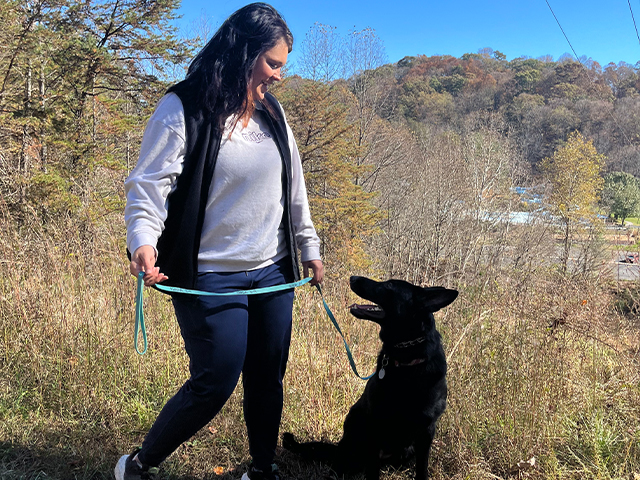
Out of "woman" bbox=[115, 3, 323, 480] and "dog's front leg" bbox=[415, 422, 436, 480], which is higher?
"woman" bbox=[115, 3, 323, 480]

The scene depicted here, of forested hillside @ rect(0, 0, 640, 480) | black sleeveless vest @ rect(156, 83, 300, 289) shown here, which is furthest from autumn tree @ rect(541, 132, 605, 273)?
black sleeveless vest @ rect(156, 83, 300, 289)

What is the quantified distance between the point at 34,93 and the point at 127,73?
1772 mm

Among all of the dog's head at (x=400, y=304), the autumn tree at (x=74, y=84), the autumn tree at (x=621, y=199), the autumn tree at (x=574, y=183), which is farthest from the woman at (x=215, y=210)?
the autumn tree at (x=621, y=199)

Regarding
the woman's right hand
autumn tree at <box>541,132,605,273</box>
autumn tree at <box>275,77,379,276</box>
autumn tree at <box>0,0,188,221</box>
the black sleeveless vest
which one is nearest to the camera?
the woman's right hand

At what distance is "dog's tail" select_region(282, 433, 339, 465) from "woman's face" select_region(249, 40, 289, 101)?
1.57 metres

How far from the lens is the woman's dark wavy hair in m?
1.47

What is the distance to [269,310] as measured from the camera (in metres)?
1.63

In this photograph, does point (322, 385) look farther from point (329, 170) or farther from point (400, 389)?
point (329, 170)

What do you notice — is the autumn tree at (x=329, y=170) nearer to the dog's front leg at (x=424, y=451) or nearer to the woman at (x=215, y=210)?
the dog's front leg at (x=424, y=451)

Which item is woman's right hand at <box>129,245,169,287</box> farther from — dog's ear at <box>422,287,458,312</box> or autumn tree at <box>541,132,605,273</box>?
autumn tree at <box>541,132,605,273</box>

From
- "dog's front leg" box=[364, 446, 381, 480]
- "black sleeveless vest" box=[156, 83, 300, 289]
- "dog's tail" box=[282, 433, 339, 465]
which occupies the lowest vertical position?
"dog's tail" box=[282, 433, 339, 465]

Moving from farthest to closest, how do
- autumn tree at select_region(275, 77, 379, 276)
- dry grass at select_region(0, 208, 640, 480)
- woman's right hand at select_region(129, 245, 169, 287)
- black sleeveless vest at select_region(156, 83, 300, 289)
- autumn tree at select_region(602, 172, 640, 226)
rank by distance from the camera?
autumn tree at select_region(602, 172, 640, 226), autumn tree at select_region(275, 77, 379, 276), dry grass at select_region(0, 208, 640, 480), black sleeveless vest at select_region(156, 83, 300, 289), woman's right hand at select_region(129, 245, 169, 287)

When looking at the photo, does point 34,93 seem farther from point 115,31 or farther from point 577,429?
point 577,429

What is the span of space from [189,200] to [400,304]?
3.41 feet
